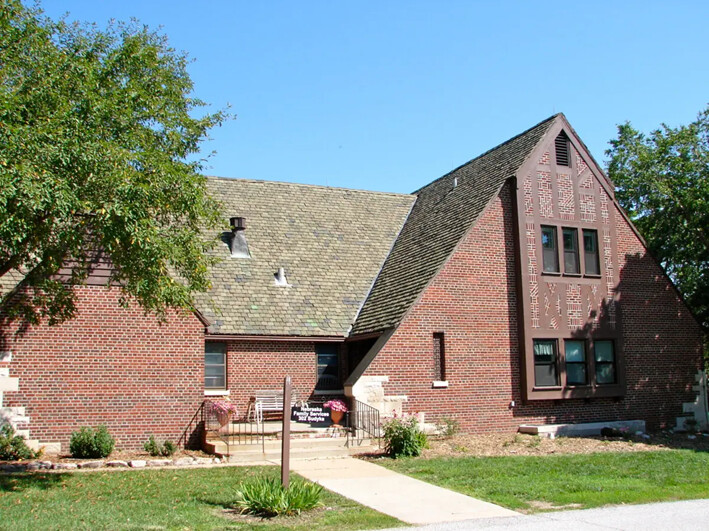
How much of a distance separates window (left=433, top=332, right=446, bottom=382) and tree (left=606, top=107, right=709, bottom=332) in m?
10.6

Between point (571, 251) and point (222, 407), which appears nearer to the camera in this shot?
point (222, 407)

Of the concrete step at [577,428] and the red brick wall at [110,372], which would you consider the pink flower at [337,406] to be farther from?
the concrete step at [577,428]

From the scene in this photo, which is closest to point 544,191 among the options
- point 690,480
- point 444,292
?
point 444,292

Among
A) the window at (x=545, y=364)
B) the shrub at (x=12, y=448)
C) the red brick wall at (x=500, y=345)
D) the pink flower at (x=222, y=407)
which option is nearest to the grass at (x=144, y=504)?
the shrub at (x=12, y=448)

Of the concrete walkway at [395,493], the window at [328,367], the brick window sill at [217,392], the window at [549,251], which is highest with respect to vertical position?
the window at [549,251]

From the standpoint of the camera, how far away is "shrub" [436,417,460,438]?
19453mm

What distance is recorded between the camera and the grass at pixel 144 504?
10094 millimetres

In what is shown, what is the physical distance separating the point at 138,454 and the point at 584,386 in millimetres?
12073

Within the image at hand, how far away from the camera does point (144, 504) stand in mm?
11273

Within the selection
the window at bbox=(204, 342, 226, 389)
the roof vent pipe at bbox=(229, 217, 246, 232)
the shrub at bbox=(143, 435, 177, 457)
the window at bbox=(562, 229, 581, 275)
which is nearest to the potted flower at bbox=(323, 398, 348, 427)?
the window at bbox=(204, 342, 226, 389)

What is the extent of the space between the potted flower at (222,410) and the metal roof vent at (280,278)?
4.77 meters

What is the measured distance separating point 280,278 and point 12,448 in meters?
8.94

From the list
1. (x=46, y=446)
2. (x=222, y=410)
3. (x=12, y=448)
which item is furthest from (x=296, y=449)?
(x=12, y=448)

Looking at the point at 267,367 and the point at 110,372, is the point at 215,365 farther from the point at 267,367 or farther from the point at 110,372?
the point at 110,372
